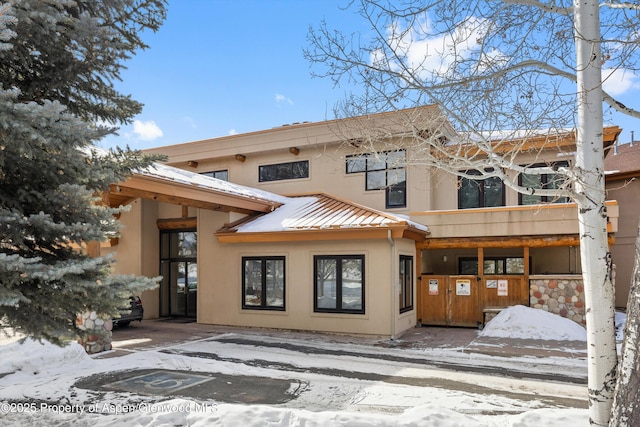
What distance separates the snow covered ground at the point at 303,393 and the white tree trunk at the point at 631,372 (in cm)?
130

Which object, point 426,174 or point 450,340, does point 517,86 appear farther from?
point 426,174

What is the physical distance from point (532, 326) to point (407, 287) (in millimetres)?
3375

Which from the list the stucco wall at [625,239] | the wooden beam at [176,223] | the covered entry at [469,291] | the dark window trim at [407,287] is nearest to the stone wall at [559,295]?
the covered entry at [469,291]

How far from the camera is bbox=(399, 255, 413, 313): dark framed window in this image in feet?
41.5

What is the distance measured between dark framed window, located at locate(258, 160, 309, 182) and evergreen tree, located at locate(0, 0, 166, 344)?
449 inches

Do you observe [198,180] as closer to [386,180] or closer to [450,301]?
[386,180]

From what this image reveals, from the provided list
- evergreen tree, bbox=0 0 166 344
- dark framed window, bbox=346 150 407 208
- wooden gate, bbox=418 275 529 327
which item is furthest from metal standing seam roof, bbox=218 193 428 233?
evergreen tree, bbox=0 0 166 344

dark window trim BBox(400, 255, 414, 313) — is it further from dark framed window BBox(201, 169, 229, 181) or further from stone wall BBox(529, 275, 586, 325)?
dark framed window BBox(201, 169, 229, 181)

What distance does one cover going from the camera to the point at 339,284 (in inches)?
492

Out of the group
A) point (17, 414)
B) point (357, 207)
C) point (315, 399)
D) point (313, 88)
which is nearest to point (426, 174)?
point (357, 207)

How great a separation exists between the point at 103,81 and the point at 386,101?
369 centimetres

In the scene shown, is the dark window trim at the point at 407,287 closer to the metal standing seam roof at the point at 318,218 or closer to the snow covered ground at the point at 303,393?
the metal standing seam roof at the point at 318,218

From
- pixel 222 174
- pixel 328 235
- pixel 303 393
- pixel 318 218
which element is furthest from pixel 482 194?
pixel 303 393

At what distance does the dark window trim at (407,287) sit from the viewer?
12.7 metres
